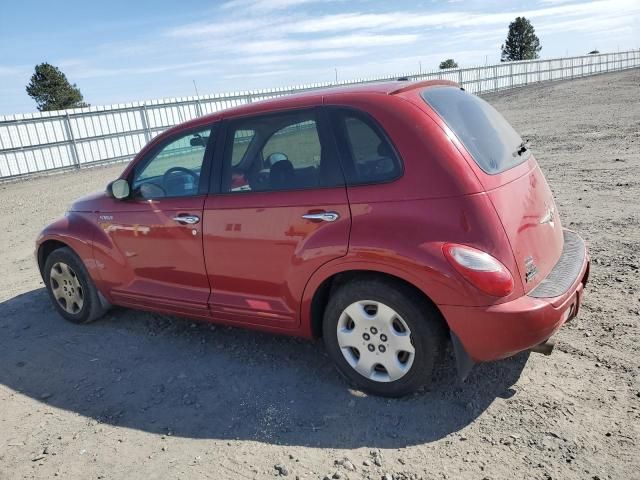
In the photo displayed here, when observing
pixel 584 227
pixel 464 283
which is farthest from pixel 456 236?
pixel 584 227

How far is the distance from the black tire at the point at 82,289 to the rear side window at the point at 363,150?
280 cm

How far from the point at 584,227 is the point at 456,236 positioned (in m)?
3.92

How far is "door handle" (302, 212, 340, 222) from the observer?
10.1 ft

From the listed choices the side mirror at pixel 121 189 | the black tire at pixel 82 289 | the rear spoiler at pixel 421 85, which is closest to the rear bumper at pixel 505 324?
the rear spoiler at pixel 421 85

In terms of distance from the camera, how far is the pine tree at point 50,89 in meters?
41.3

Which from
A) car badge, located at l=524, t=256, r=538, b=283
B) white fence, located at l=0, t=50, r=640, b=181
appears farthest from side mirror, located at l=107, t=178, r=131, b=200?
white fence, located at l=0, t=50, r=640, b=181

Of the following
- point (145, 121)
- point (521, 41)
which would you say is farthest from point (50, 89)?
point (521, 41)

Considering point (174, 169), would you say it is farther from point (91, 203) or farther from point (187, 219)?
point (91, 203)

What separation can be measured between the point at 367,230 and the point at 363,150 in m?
0.50

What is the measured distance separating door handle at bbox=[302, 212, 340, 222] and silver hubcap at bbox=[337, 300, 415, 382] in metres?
0.52

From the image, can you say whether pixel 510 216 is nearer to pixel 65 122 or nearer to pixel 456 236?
pixel 456 236

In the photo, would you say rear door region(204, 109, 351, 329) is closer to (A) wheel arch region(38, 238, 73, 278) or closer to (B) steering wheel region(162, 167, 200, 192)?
(B) steering wheel region(162, 167, 200, 192)

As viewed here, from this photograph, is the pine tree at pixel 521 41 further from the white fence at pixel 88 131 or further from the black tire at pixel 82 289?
the black tire at pixel 82 289

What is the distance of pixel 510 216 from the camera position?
9.34ft
